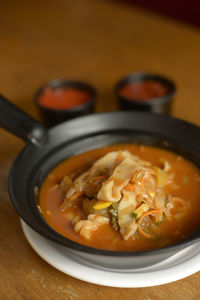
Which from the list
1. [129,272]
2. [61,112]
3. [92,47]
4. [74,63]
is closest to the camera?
[129,272]

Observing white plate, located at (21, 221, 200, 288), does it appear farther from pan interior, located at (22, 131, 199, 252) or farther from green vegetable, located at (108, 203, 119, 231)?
pan interior, located at (22, 131, 199, 252)

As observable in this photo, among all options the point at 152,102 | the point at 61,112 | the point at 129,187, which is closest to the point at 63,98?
the point at 61,112

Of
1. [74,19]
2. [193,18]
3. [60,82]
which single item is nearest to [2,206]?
[60,82]

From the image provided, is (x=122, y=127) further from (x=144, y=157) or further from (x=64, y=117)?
(x=64, y=117)

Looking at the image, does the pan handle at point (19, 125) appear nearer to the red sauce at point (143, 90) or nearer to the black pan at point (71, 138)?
the black pan at point (71, 138)

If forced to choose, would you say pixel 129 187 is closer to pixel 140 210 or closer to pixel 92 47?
pixel 140 210

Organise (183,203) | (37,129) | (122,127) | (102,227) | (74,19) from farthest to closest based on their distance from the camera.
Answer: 1. (74,19)
2. (122,127)
3. (37,129)
4. (183,203)
5. (102,227)
